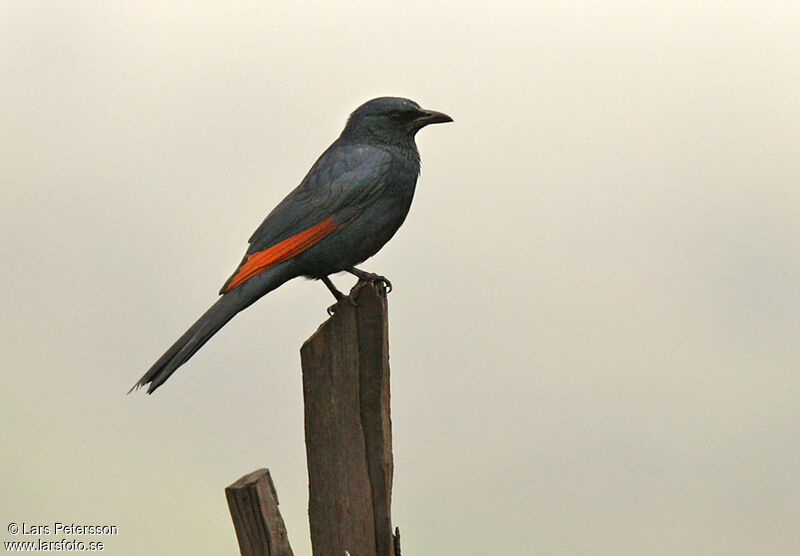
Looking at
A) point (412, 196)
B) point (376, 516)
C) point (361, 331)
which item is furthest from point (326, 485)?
point (412, 196)

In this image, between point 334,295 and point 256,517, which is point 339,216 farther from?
point 256,517

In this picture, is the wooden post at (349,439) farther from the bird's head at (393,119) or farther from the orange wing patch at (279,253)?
the bird's head at (393,119)

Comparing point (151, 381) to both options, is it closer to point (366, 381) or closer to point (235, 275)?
point (235, 275)

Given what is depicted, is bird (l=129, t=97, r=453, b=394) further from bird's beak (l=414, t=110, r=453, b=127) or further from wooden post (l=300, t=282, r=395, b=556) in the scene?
wooden post (l=300, t=282, r=395, b=556)

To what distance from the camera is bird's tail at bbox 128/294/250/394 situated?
382 cm

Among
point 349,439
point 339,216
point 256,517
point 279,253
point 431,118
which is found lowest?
point 256,517

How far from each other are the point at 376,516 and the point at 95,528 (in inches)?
54.4

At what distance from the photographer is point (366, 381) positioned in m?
3.91

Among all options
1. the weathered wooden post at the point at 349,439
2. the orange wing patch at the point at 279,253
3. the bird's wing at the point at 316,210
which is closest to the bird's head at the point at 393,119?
the bird's wing at the point at 316,210

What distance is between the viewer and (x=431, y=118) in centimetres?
436

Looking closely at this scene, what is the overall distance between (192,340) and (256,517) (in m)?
0.83

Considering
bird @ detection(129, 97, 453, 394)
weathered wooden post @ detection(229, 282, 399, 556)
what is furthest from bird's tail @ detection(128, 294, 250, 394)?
weathered wooden post @ detection(229, 282, 399, 556)

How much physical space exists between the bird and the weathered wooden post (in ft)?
0.93

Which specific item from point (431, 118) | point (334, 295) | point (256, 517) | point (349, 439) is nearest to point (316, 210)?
point (334, 295)
